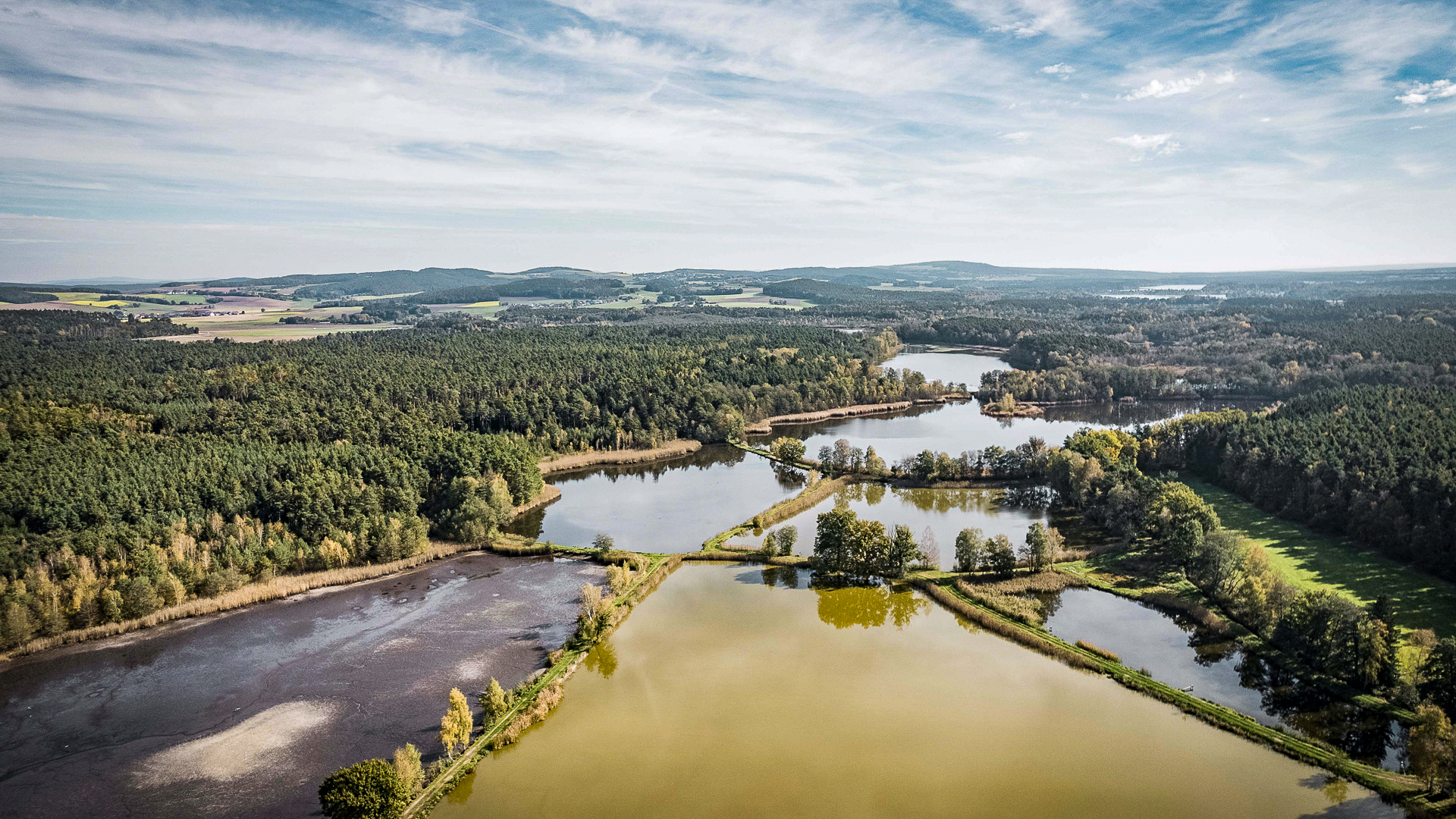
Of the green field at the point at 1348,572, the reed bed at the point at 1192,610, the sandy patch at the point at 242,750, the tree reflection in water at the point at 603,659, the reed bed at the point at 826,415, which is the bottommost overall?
the sandy patch at the point at 242,750

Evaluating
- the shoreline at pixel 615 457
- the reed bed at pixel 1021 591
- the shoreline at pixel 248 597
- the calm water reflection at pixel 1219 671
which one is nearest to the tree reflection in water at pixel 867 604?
the reed bed at pixel 1021 591

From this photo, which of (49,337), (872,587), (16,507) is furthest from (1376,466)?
(49,337)

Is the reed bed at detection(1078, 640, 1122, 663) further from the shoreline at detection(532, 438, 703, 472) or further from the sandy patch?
the shoreline at detection(532, 438, 703, 472)

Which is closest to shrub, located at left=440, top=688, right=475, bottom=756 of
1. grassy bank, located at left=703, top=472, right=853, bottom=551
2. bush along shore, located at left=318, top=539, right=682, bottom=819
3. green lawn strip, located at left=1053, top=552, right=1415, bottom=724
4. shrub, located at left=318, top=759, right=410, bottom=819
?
bush along shore, located at left=318, top=539, right=682, bottom=819

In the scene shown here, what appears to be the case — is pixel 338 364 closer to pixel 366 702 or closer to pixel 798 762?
pixel 366 702

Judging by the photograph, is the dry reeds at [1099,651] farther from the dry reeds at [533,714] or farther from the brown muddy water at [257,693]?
the brown muddy water at [257,693]

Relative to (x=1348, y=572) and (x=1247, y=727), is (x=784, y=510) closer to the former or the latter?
(x=1247, y=727)
